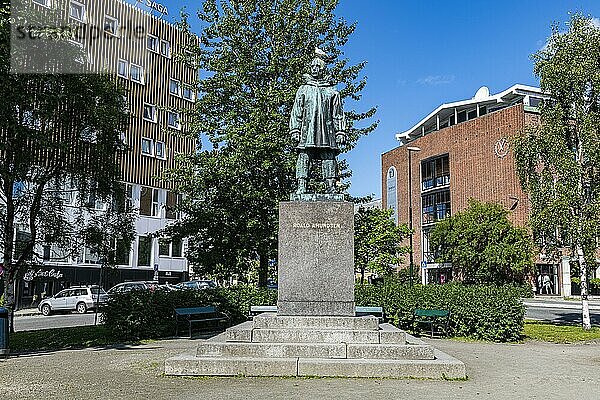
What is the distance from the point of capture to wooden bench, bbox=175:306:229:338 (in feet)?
57.3

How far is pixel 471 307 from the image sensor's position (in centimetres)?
1759

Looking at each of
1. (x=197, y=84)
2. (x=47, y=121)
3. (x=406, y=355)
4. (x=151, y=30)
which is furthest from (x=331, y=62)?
(x=151, y=30)

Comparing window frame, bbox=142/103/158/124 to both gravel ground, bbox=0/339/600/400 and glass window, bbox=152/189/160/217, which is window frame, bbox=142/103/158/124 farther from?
gravel ground, bbox=0/339/600/400

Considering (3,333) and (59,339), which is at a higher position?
(3,333)

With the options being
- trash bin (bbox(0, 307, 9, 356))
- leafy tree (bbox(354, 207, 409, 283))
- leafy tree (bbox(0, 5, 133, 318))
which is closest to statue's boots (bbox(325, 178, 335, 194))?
leafy tree (bbox(0, 5, 133, 318))

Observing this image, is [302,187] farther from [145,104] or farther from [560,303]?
[560,303]

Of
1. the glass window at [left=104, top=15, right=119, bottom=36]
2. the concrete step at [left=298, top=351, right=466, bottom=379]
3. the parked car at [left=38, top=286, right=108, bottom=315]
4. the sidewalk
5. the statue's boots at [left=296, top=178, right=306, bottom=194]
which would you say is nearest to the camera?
the concrete step at [left=298, top=351, right=466, bottom=379]

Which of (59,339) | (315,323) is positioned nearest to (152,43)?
(59,339)

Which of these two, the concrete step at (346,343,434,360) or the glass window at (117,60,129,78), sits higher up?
the glass window at (117,60,129,78)

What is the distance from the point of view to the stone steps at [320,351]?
415 inches

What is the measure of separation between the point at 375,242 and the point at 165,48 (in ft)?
85.7

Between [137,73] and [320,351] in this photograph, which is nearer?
[320,351]

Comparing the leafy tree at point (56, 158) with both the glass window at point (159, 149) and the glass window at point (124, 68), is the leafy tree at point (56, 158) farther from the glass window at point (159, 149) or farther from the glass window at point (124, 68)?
the glass window at point (124, 68)

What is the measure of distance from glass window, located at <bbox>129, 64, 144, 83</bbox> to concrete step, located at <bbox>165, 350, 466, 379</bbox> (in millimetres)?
37860
